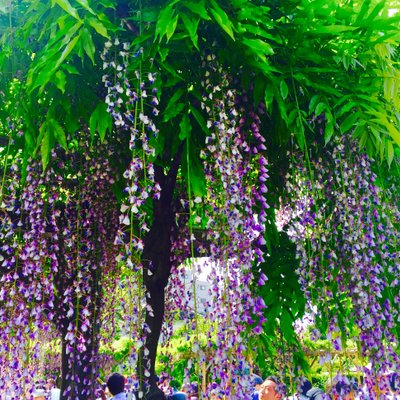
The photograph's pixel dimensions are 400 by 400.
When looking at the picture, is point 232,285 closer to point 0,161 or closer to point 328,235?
point 328,235

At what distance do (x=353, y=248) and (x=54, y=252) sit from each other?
6.35 feet

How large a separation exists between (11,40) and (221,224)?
1523 mm

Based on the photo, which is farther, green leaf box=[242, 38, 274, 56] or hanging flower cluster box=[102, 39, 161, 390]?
hanging flower cluster box=[102, 39, 161, 390]

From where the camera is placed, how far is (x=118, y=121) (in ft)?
7.43

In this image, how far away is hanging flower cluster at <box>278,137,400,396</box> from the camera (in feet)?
8.43

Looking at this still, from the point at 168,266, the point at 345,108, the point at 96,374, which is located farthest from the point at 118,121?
the point at 96,374

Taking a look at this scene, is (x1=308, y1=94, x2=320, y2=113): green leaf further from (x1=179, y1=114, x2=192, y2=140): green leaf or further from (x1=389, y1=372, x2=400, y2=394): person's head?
(x1=389, y1=372, x2=400, y2=394): person's head

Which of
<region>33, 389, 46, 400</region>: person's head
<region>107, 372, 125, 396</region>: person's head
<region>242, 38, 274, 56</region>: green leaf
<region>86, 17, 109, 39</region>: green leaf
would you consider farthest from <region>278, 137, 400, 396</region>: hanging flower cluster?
<region>33, 389, 46, 400</region>: person's head

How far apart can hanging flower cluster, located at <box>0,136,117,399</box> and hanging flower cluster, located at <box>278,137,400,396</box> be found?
134 cm

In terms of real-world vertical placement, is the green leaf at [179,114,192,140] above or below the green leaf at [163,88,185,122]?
below

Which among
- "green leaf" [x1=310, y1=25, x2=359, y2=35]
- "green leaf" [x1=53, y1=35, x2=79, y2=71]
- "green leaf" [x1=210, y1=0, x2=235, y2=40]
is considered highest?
"green leaf" [x1=310, y1=25, x2=359, y2=35]

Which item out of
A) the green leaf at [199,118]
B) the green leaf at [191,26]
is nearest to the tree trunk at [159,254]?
the green leaf at [199,118]

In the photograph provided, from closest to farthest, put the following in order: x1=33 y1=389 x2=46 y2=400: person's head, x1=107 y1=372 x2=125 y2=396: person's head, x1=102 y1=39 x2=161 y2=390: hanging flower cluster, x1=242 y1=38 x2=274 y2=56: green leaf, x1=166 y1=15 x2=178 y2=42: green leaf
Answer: x1=166 y1=15 x2=178 y2=42: green leaf < x1=242 y1=38 x2=274 y2=56: green leaf < x1=102 y1=39 x2=161 y2=390: hanging flower cluster < x1=107 y1=372 x2=125 y2=396: person's head < x1=33 y1=389 x2=46 y2=400: person's head

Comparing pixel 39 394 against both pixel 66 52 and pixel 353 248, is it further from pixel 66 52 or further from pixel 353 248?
pixel 66 52
